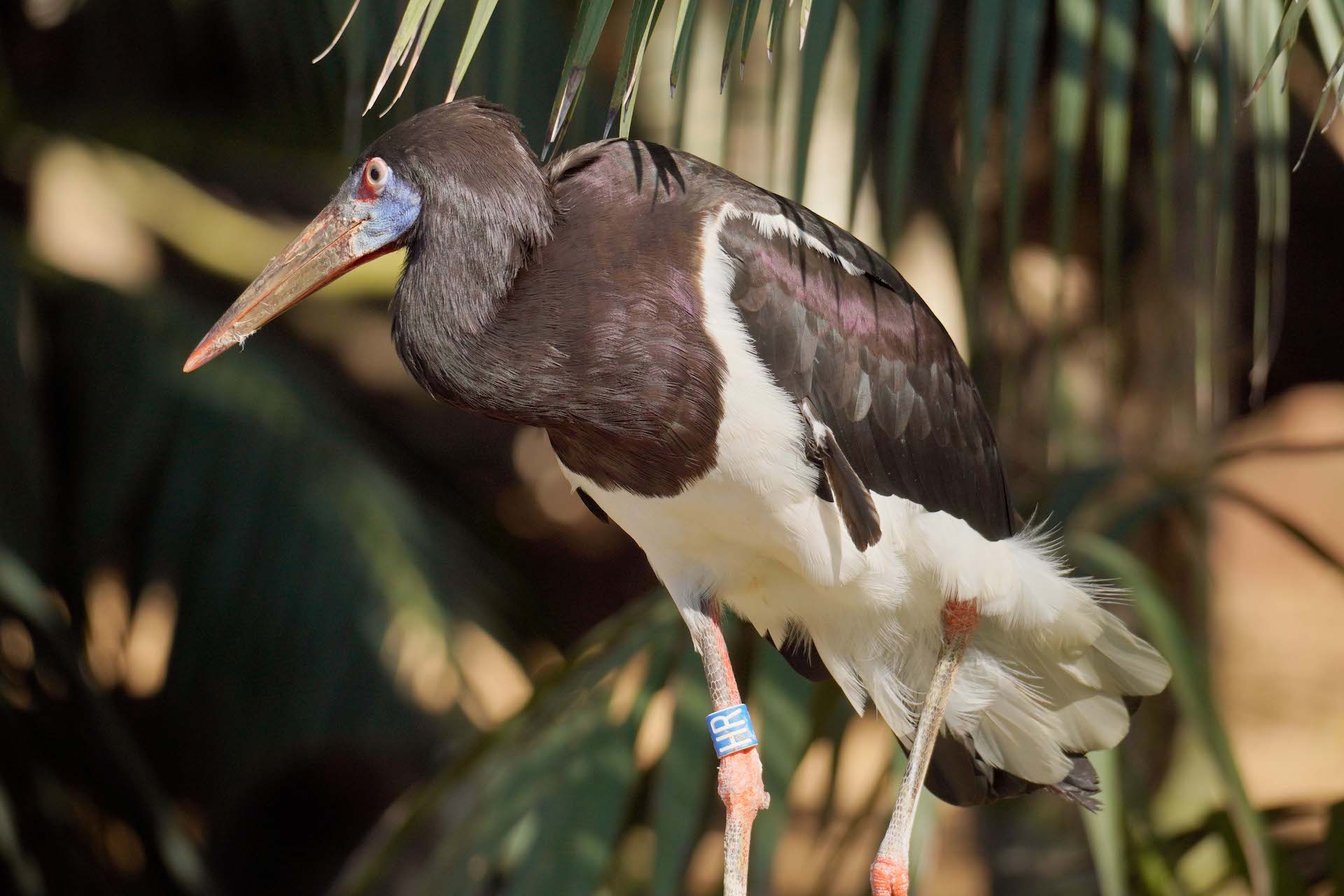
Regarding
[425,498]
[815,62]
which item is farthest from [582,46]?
[425,498]

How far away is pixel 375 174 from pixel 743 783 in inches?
37.3

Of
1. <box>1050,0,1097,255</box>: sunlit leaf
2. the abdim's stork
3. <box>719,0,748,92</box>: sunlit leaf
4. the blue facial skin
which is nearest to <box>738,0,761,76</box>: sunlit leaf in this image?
<box>719,0,748,92</box>: sunlit leaf

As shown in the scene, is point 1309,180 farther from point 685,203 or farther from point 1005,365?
point 685,203

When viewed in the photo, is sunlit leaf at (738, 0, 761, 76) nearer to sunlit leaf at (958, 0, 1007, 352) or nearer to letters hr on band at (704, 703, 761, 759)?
sunlit leaf at (958, 0, 1007, 352)

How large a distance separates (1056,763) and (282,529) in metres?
2.40

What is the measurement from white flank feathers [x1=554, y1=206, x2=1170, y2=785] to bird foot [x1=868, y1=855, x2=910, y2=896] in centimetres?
28

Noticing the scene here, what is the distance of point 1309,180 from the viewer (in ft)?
15.8

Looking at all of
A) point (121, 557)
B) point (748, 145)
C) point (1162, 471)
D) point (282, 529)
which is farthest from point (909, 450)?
point (121, 557)

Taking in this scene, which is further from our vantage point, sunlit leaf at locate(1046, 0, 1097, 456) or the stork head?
sunlit leaf at locate(1046, 0, 1097, 456)

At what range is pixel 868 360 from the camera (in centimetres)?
208

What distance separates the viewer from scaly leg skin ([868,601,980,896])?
7.06 ft

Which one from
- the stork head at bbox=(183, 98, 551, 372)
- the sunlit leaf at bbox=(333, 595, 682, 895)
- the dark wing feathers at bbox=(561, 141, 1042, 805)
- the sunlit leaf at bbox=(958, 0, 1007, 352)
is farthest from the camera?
the sunlit leaf at bbox=(333, 595, 682, 895)

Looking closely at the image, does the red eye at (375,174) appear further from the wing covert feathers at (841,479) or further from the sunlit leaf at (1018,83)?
the sunlit leaf at (1018,83)

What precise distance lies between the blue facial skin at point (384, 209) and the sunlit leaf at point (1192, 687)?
3.78 ft
